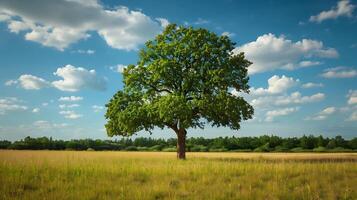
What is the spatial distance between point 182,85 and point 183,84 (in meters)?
0.26

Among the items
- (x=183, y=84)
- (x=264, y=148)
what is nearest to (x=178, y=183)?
(x=183, y=84)

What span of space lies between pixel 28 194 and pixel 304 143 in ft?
267

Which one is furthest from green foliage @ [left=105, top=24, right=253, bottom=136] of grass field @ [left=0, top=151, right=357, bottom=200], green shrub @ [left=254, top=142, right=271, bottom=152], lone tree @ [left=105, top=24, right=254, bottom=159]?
green shrub @ [left=254, top=142, right=271, bottom=152]

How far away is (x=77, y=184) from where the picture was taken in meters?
14.7

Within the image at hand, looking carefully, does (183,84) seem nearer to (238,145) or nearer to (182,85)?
(182,85)

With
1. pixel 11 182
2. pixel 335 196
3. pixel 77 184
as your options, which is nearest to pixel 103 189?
pixel 77 184

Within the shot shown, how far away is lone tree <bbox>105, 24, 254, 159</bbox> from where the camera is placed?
35.8m

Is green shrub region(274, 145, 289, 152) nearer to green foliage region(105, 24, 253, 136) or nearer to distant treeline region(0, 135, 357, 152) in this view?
distant treeline region(0, 135, 357, 152)

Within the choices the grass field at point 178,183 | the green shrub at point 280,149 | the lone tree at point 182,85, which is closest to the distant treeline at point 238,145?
the green shrub at point 280,149

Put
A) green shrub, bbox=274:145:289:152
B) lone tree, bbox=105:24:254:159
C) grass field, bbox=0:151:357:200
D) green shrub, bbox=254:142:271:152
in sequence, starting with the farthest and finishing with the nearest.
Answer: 1. green shrub, bbox=274:145:289:152
2. green shrub, bbox=254:142:271:152
3. lone tree, bbox=105:24:254:159
4. grass field, bbox=0:151:357:200

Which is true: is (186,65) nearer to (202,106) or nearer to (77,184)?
(202,106)

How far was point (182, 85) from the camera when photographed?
3784 centimetres

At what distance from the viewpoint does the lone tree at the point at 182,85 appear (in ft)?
117

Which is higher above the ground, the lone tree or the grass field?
the lone tree
